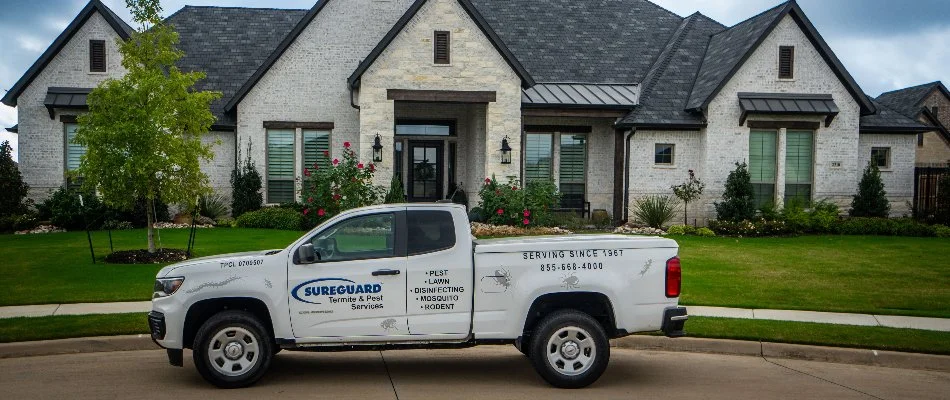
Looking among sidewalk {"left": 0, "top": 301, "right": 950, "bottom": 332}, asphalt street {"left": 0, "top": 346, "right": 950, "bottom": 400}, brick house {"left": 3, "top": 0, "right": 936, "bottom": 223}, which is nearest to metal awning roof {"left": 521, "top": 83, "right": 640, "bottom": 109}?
brick house {"left": 3, "top": 0, "right": 936, "bottom": 223}

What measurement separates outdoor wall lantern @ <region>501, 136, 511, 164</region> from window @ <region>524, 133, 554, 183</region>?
3.32 m

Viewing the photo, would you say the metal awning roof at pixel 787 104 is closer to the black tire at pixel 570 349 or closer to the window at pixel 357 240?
the black tire at pixel 570 349

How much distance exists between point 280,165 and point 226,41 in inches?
217

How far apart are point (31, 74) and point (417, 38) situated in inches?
458

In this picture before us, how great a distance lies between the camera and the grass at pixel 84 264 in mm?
12891

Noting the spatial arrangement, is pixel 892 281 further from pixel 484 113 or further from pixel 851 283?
pixel 484 113

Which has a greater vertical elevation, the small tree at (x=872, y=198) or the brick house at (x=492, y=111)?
the brick house at (x=492, y=111)

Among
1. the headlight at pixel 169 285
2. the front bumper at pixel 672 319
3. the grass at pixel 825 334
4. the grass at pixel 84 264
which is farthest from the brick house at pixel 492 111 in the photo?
the front bumper at pixel 672 319

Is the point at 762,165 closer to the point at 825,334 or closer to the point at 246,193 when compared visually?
the point at 246,193

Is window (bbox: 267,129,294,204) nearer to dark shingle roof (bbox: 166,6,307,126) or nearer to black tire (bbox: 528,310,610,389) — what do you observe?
dark shingle roof (bbox: 166,6,307,126)

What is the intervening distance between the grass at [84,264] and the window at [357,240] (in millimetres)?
5438

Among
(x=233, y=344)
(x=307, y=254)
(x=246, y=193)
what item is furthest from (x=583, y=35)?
(x=233, y=344)

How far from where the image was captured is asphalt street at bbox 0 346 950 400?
7.99 metres

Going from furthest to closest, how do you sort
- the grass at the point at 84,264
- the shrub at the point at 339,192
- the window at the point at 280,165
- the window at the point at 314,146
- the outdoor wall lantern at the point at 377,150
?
the window at the point at 314,146
the window at the point at 280,165
the outdoor wall lantern at the point at 377,150
the shrub at the point at 339,192
the grass at the point at 84,264
